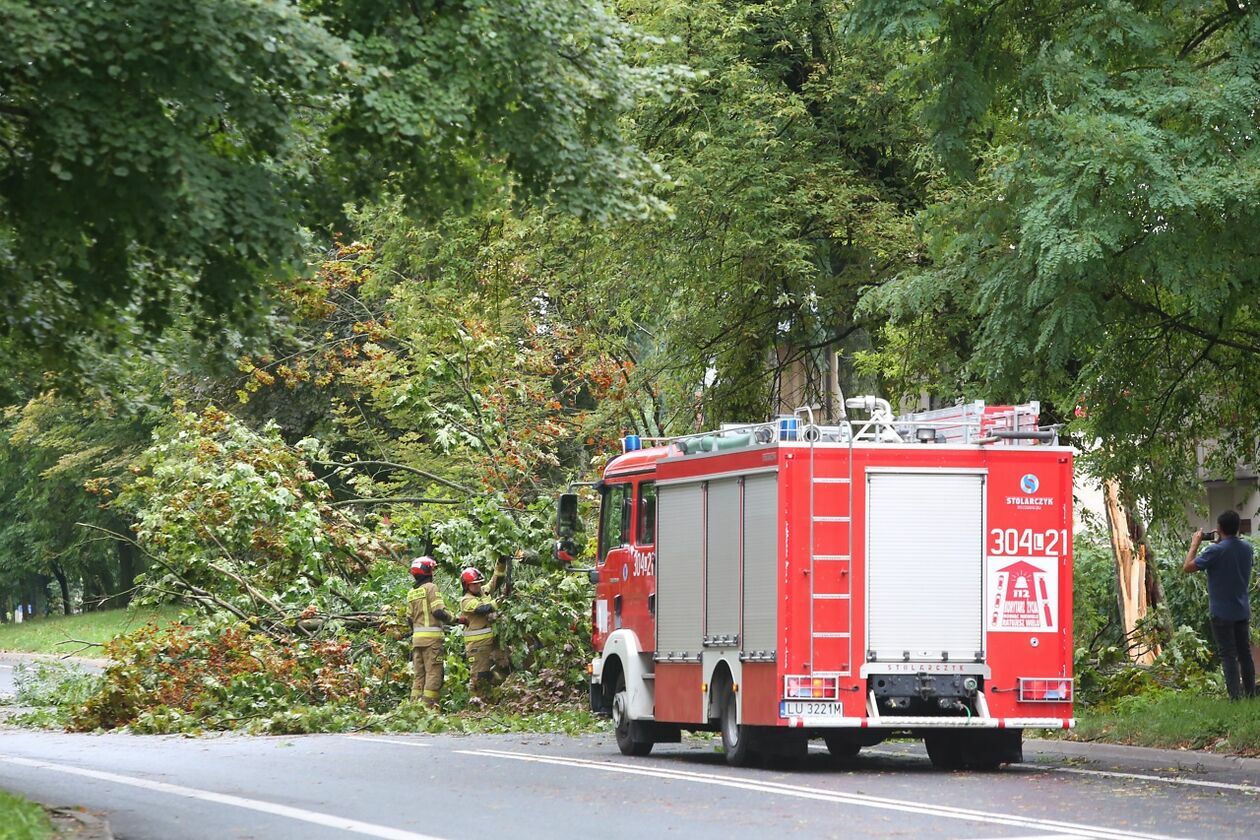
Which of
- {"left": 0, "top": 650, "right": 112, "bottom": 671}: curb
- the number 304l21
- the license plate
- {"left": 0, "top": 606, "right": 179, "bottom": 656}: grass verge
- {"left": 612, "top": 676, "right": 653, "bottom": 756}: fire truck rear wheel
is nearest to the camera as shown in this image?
the license plate

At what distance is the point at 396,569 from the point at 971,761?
11.3 metres

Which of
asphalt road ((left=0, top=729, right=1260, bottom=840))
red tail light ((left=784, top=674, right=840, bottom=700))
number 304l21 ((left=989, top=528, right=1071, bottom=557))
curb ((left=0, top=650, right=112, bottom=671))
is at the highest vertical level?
number 304l21 ((left=989, top=528, right=1071, bottom=557))

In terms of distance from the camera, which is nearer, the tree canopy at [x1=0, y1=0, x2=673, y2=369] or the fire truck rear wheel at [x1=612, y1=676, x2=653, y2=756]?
the tree canopy at [x1=0, y1=0, x2=673, y2=369]

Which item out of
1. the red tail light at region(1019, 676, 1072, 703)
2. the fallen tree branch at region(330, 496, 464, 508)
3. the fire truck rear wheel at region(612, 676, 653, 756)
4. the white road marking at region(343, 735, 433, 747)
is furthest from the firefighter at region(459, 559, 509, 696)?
the red tail light at region(1019, 676, 1072, 703)

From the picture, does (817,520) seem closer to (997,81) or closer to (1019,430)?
(1019,430)

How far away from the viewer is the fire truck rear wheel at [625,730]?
55.1 ft

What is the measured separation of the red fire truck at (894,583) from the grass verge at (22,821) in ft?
18.7

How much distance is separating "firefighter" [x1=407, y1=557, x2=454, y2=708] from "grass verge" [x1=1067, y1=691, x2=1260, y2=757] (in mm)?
7862

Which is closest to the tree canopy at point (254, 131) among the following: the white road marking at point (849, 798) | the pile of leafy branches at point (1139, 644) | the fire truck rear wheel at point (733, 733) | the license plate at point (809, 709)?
the white road marking at point (849, 798)

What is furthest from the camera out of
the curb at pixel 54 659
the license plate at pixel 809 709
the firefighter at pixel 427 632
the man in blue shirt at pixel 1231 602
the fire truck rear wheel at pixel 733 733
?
the curb at pixel 54 659

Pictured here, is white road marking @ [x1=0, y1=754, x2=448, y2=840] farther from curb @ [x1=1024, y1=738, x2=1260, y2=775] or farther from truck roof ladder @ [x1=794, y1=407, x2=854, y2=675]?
curb @ [x1=1024, y1=738, x2=1260, y2=775]

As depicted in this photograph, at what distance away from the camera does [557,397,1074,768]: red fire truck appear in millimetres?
14312

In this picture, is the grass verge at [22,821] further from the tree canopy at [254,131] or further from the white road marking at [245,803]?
the tree canopy at [254,131]

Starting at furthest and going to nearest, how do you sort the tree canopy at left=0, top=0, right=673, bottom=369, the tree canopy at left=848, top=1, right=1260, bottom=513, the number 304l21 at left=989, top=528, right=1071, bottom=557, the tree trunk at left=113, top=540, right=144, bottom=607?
the tree trunk at left=113, top=540, right=144, bottom=607, the number 304l21 at left=989, top=528, right=1071, bottom=557, the tree canopy at left=848, top=1, right=1260, bottom=513, the tree canopy at left=0, top=0, right=673, bottom=369
